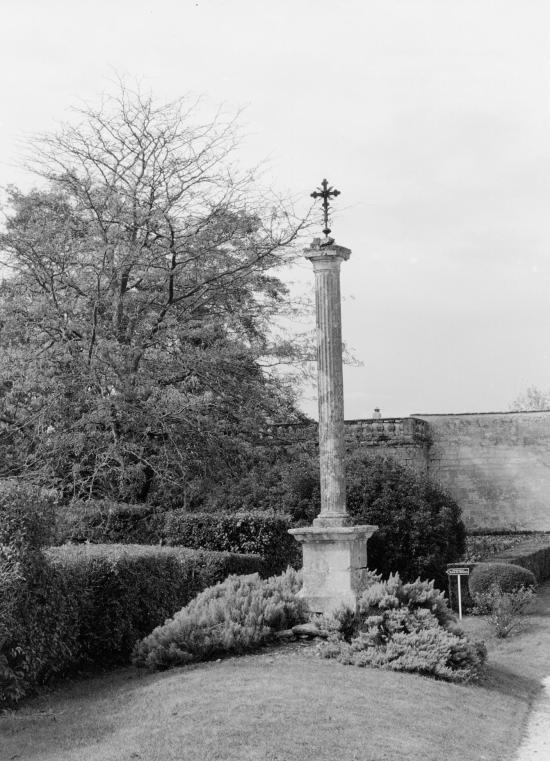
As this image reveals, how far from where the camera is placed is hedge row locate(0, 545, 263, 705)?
918 cm

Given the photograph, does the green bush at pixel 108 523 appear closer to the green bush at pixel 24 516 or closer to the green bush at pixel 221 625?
the green bush at pixel 221 625

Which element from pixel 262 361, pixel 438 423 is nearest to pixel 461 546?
pixel 262 361

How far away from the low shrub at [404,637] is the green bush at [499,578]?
22.1 ft

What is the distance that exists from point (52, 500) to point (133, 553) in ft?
6.34

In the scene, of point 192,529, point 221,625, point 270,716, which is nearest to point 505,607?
point 192,529

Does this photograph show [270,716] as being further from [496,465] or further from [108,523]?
[496,465]

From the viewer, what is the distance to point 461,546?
2075cm

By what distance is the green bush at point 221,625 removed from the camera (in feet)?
33.1

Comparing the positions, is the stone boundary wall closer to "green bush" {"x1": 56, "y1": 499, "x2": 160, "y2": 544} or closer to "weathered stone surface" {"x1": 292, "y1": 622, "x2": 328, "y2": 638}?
"green bush" {"x1": 56, "y1": 499, "x2": 160, "y2": 544}

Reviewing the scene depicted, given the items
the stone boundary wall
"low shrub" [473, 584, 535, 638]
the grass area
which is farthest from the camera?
the stone boundary wall

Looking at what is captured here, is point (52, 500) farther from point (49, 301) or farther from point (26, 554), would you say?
point (49, 301)

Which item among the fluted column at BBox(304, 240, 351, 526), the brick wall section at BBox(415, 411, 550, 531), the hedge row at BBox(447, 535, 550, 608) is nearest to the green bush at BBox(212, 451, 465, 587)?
the hedge row at BBox(447, 535, 550, 608)

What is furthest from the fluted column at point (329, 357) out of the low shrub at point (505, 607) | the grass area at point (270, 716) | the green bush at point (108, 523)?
the green bush at point (108, 523)

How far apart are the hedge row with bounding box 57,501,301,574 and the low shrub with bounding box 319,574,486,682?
5793mm
